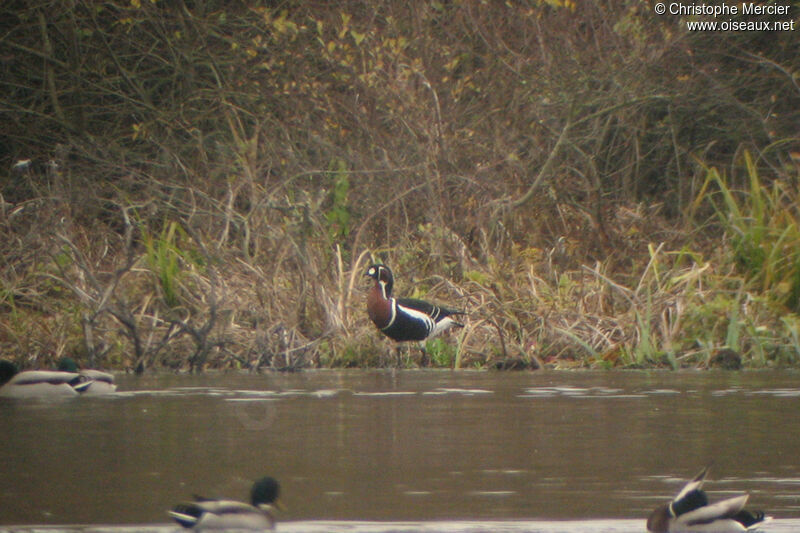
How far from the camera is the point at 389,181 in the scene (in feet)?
51.8

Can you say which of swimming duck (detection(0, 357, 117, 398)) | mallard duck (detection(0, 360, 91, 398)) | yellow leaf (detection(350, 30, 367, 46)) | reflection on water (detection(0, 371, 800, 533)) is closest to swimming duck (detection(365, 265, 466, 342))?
reflection on water (detection(0, 371, 800, 533))

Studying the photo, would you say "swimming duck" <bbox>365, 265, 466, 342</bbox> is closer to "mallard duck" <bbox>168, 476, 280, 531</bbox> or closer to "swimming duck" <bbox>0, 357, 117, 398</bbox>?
"swimming duck" <bbox>0, 357, 117, 398</bbox>

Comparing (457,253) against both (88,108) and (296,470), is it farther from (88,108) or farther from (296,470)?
(296,470)

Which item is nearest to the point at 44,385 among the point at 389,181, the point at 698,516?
the point at 389,181

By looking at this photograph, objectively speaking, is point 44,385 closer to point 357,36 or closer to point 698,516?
point 357,36

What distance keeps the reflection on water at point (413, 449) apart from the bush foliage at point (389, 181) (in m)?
1.50

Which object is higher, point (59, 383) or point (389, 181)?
point (389, 181)

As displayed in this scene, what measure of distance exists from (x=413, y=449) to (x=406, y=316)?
16.6 ft

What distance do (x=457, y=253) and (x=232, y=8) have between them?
200 inches

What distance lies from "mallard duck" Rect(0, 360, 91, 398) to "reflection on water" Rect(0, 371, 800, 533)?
0.30 m

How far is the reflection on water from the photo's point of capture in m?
6.06

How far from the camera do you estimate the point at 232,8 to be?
1786cm

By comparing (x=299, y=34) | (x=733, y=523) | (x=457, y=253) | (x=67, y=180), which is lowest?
(x=733, y=523)

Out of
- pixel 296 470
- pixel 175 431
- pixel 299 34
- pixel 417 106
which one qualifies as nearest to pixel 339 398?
pixel 175 431
